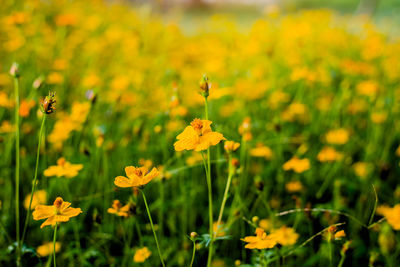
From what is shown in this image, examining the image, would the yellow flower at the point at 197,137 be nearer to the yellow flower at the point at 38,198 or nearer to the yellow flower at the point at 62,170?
the yellow flower at the point at 62,170

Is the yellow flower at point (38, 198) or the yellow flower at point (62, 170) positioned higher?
the yellow flower at point (62, 170)

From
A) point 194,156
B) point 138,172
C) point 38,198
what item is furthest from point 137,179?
point 194,156

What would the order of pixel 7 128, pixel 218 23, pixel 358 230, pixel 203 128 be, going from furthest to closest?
1. pixel 218 23
2. pixel 7 128
3. pixel 358 230
4. pixel 203 128

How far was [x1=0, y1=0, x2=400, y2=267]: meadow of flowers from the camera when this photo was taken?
3.54 feet

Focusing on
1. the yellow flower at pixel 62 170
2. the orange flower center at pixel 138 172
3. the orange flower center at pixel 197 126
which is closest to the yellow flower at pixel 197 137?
the orange flower center at pixel 197 126

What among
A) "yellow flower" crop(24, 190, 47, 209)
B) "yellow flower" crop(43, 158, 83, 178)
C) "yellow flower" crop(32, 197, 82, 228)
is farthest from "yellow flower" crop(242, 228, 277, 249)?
"yellow flower" crop(24, 190, 47, 209)

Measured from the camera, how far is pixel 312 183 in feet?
5.64

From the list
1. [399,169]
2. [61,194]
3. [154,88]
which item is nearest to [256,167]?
[399,169]

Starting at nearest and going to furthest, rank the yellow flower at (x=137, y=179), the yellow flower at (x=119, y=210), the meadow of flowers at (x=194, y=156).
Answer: the yellow flower at (x=137, y=179) < the yellow flower at (x=119, y=210) < the meadow of flowers at (x=194, y=156)

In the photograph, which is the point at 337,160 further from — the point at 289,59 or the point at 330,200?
the point at 289,59

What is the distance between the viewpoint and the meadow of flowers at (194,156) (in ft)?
3.54

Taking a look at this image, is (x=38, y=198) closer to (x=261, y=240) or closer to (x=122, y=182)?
(x=122, y=182)

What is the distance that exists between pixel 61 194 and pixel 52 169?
43 centimetres

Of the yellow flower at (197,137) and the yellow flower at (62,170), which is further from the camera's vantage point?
the yellow flower at (62,170)
